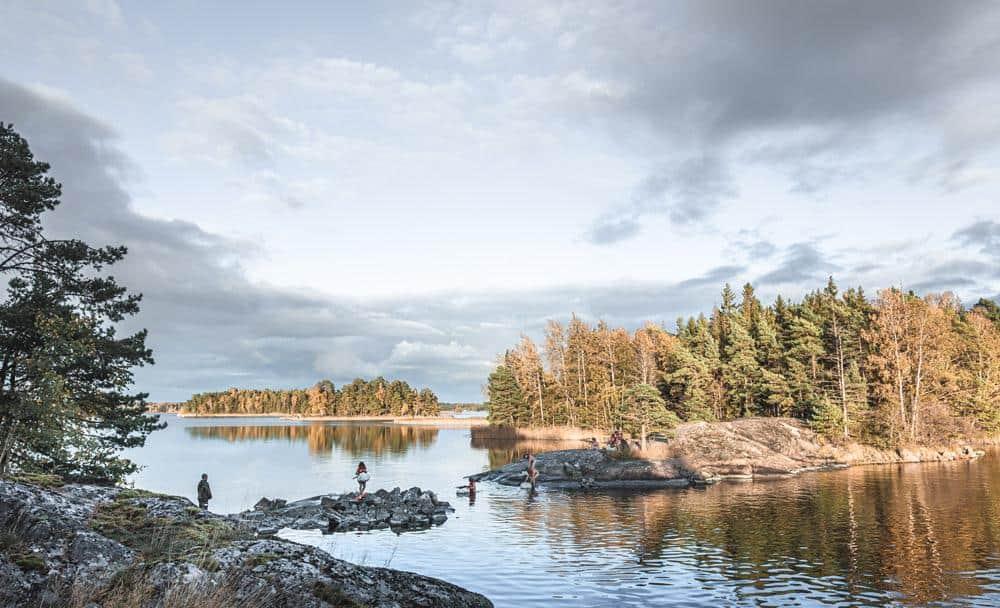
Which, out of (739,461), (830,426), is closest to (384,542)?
(739,461)

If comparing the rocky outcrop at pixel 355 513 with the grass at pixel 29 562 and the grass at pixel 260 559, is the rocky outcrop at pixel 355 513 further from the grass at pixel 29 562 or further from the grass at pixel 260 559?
the grass at pixel 29 562

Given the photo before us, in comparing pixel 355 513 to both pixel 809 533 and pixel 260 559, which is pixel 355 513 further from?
pixel 260 559

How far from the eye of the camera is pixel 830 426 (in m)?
68.2

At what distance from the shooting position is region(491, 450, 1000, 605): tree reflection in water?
21719 mm

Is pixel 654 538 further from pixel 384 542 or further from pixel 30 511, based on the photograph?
pixel 30 511

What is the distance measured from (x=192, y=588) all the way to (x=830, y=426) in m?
72.2

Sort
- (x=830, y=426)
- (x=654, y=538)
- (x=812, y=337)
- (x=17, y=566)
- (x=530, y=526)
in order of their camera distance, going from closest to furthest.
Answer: (x=17, y=566), (x=654, y=538), (x=530, y=526), (x=830, y=426), (x=812, y=337)

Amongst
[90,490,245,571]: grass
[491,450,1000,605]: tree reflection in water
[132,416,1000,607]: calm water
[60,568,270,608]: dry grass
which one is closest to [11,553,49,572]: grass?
[60,568,270,608]: dry grass

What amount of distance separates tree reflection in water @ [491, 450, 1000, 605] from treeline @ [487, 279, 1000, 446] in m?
19.5

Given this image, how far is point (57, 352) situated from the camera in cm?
2384

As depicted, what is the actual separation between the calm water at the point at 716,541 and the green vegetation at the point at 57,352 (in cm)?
1064

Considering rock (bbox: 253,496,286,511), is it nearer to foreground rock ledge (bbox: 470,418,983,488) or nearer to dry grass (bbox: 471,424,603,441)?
foreground rock ledge (bbox: 470,418,983,488)

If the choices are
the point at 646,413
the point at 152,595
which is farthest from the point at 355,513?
the point at 646,413

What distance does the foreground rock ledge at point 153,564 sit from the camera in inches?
342
